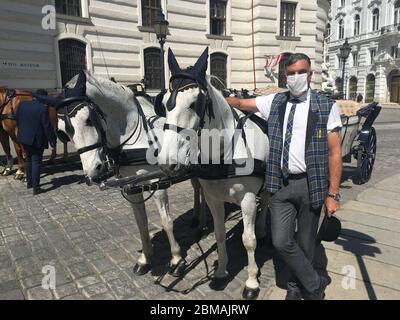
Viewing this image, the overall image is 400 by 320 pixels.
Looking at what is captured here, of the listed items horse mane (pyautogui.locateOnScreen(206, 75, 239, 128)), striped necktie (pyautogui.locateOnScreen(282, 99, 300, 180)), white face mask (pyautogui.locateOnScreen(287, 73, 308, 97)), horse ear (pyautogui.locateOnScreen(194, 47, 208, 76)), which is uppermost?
horse ear (pyautogui.locateOnScreen(194, 47, 208, 76))

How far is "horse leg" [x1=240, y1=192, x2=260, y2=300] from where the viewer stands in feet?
10.6

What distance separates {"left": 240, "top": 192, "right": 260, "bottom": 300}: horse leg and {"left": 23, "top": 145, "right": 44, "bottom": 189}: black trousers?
17.7ft

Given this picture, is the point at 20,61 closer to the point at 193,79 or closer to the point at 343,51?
the point at 193,79

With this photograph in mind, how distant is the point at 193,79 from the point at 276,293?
2.33m

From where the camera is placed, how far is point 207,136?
2.90 metres

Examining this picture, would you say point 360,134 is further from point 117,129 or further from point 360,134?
point 117,129

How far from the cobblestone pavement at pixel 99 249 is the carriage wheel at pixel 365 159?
0.41m

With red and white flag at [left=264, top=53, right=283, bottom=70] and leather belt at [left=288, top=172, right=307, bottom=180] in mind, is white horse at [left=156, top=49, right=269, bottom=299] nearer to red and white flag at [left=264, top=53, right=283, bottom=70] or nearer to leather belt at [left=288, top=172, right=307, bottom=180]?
leather belt at [left=288, top=172, right=307, bottom=180]

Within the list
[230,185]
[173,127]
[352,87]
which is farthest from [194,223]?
[352,87]

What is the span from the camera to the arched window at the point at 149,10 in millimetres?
17672

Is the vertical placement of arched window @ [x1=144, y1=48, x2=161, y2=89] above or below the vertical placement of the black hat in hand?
above

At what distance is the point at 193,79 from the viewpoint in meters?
2.57

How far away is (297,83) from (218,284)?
2.23 m

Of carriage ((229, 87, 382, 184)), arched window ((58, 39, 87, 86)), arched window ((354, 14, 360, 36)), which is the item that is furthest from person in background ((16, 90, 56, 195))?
arched window ((354, 14, 360, 36))
